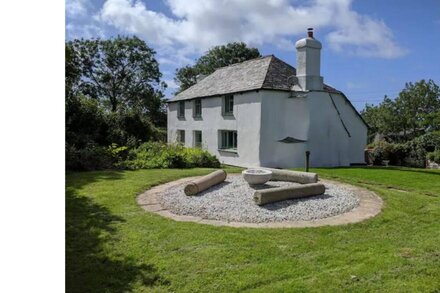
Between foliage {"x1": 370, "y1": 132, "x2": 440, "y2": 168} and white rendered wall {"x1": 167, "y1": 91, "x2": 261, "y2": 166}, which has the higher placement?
white rendered wall {"x1": 167, "y1": 91, "x2": 261, "y2": 166}

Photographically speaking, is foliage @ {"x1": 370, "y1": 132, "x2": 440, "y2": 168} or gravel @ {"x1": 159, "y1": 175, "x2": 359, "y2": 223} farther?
foliage @ {"x1": 370, "y1": 132, "x2": 440, "y2": 168}

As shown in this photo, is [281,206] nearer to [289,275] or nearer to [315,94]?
[289,275]

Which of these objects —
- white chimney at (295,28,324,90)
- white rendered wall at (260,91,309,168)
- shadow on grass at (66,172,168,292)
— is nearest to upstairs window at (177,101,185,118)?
white rendered wall at (260,91,309,168)

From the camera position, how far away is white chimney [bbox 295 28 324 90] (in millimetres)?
19359

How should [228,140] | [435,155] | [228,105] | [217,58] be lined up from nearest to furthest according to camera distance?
[435,155] → [228,105] → [228,140] → [217,58]

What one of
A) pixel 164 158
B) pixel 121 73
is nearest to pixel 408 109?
pixel 121 73

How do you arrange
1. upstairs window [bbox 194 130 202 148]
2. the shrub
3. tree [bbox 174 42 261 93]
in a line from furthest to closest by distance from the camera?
tree [bbox 174 42 261 93] < the shrub < upstairs window [bbox 194 130 202 148]

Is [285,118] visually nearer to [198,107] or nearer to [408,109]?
[198,107]

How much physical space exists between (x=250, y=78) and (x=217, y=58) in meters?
25.0

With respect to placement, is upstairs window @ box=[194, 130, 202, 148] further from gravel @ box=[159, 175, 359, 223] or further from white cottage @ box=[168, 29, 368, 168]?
gravel @ box=[159, 175, 359, 223]

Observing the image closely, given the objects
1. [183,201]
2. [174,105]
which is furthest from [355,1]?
[174,105]

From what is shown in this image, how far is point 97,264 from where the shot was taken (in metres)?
4.75

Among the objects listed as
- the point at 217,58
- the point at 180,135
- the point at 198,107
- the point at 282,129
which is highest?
the point at 217,58

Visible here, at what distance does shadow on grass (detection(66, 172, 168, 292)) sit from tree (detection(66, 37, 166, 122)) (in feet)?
115
